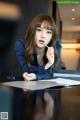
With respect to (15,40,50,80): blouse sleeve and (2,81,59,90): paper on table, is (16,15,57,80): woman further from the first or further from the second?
(2,81,59,90): paper on table

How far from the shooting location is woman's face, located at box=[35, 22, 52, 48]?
1.36m

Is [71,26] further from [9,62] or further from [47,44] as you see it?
[47,44]

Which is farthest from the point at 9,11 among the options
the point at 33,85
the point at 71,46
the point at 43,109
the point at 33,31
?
the point at 43,109

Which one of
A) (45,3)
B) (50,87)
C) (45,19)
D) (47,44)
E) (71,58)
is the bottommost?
(71,58)

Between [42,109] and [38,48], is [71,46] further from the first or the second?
[42,109]

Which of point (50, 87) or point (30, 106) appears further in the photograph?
point (50, 87)

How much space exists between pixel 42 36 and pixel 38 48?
0.28 feet

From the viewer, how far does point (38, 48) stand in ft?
4.61

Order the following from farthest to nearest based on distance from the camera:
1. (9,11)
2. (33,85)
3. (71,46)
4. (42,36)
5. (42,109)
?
(71,46) → (9,11) → (42,36) → (33,85) → (42,109)

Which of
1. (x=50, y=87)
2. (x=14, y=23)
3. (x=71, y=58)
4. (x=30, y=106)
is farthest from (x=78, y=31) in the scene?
(x=30, y=106)

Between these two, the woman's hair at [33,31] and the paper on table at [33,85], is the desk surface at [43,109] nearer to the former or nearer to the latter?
the paper on table at [33,85]

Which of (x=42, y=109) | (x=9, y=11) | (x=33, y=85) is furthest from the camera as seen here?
(x=9, y=11)

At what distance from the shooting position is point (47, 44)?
1.45 metres

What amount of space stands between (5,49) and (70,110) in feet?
8.24
